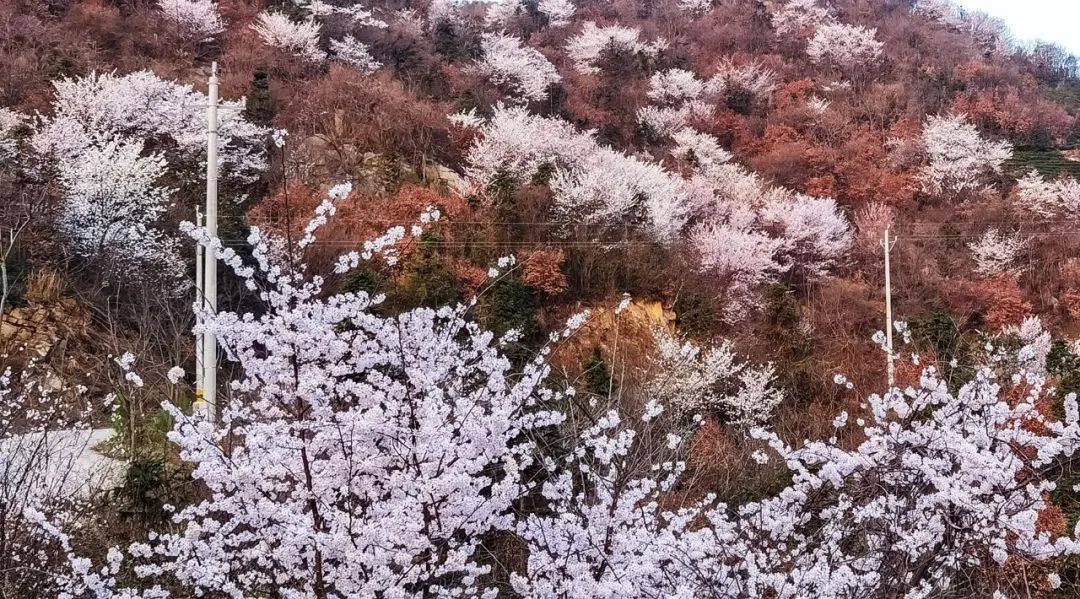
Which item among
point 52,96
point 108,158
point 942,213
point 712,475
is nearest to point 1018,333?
point 942,213

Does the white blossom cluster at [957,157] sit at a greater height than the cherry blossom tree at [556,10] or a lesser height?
lesser

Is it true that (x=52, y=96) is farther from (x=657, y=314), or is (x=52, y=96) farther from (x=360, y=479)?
(x=360, y=479)

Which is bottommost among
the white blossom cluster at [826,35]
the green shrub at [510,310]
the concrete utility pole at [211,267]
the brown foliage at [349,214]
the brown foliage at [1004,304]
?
the brown foliage at [1004,304]

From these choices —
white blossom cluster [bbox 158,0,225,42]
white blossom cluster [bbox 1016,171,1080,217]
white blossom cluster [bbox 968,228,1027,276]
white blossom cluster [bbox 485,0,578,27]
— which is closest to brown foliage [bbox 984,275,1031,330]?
white blossom cluster [bbox 968,228,1027,276]

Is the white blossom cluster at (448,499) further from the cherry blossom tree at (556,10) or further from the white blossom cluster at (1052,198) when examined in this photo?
the cherry blossom tree at (556,10)

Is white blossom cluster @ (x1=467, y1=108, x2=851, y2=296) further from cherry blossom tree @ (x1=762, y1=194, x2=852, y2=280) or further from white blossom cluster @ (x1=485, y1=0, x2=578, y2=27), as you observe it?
white blossom cluster @ (x1=485, y1=0, x2=578, y2=27)

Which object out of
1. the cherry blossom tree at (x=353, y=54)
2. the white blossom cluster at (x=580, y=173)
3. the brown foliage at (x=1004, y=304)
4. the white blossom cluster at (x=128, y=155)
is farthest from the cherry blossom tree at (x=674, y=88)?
the white blossom cluster at (x=128, y=155)

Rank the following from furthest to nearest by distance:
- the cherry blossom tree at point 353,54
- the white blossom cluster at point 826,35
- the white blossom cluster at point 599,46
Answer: the white blossom cluster at point 826,35 → the white blossom cluster at point 599,46 → the cherry blossom tree at point 353,54
